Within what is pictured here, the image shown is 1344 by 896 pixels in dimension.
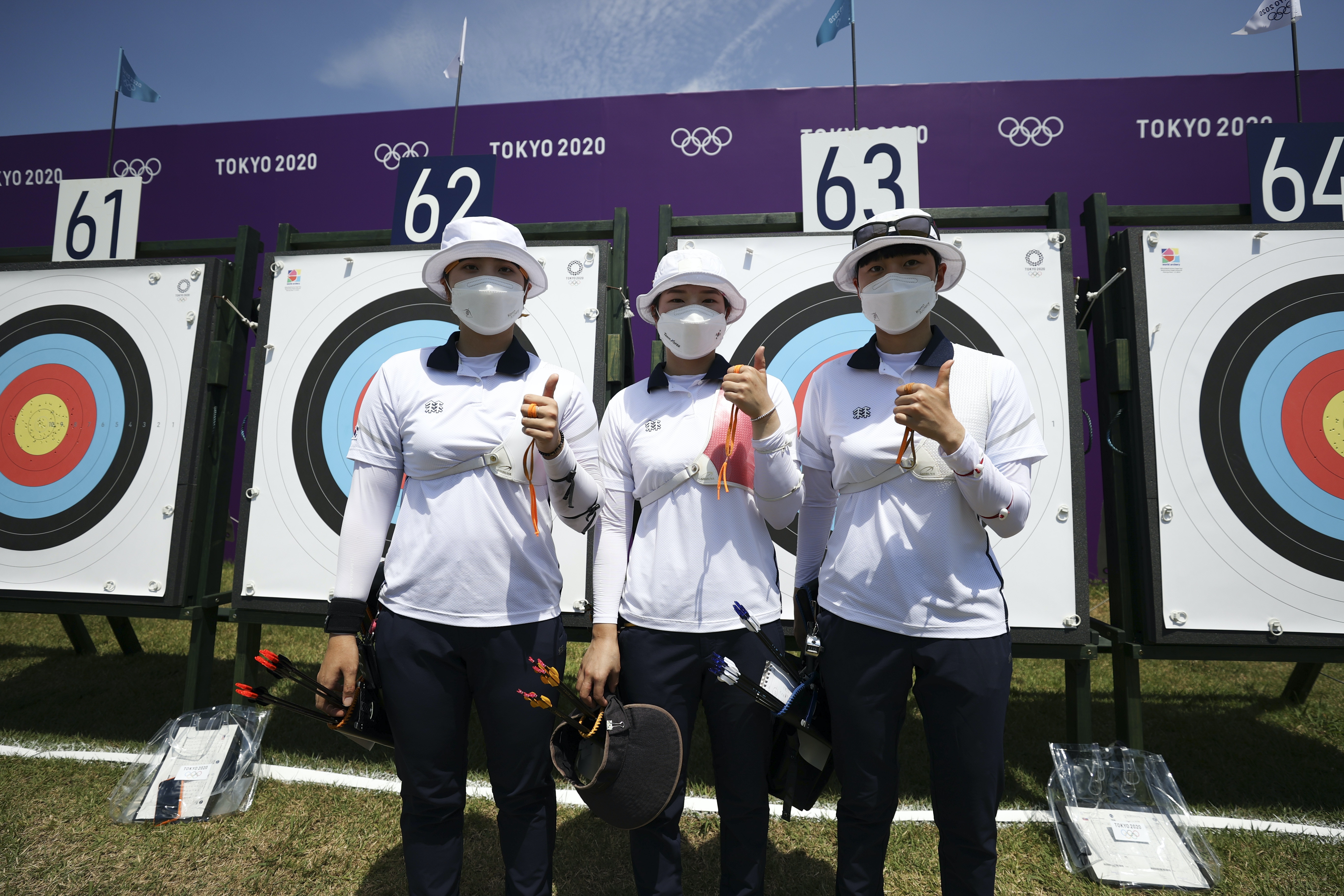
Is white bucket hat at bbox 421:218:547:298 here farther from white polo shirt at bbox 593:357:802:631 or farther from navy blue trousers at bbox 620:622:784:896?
navy blue trousers at bbox 620:622:784:896

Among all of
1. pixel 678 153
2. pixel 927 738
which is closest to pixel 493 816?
pixel 927 738

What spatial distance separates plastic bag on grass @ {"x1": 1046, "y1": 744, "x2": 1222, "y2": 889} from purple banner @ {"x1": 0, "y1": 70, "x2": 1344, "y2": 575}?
365 cm

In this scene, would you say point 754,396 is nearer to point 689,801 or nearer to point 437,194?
point 689,801

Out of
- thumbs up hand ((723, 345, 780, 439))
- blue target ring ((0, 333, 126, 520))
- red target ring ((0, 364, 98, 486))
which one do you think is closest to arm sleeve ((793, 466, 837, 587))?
thumbs up hand ((723, 345, 780, 439))

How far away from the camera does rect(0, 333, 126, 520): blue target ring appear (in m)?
3.42

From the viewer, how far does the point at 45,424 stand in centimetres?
360

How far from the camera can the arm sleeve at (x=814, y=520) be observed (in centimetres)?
189

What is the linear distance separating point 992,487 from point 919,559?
24 centimetres

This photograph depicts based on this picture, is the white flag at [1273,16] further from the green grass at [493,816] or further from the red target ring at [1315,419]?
the green grass at [493,816]

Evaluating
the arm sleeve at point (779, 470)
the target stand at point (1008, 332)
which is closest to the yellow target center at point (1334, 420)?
the target stand at point (1008, 332)

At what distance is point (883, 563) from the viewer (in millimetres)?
1620

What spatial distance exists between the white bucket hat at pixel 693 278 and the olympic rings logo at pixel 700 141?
500 cm

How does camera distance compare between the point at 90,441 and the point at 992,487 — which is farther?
the point at 90,441

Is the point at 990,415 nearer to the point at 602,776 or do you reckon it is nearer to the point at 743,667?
the point at 743,667
